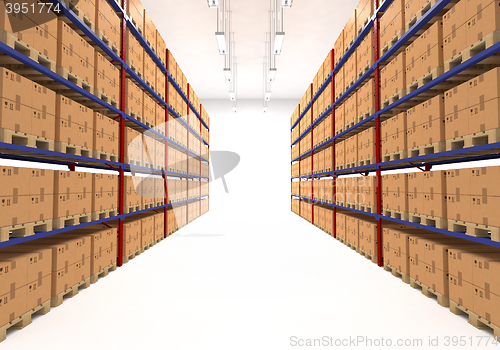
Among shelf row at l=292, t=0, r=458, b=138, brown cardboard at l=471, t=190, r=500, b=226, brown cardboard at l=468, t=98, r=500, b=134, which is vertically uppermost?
shelf row at l=292, t=0, r=458, b=138

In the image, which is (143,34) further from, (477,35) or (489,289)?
(489,289)

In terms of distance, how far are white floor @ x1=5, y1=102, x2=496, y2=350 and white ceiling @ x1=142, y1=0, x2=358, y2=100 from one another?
7.36 metres

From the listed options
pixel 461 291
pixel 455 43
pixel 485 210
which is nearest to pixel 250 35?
pixel 455 43

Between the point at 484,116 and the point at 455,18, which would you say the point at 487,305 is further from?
the point at 455,18

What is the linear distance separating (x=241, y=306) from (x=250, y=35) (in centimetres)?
987

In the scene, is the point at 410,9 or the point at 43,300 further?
the point at 410,9

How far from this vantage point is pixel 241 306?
3.17 meters

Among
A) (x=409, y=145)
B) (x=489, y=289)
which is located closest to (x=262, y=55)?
(x=409, y=145)

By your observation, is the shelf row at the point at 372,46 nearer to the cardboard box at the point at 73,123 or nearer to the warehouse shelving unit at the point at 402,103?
the warehouse shelving unit at the point at 402,103

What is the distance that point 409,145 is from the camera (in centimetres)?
400

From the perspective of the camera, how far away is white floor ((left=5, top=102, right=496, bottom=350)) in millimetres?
2555

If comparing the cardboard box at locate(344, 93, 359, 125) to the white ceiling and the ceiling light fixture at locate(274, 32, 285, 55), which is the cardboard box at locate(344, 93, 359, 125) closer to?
the ceiling light fixture at locate(274, 32, 285, 55)

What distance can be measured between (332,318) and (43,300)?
312 centimetres

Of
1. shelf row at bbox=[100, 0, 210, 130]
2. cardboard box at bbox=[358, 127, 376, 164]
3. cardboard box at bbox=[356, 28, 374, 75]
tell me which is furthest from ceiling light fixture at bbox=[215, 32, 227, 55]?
cardboard box at bbox=[358, 127, 376, 164]
